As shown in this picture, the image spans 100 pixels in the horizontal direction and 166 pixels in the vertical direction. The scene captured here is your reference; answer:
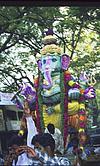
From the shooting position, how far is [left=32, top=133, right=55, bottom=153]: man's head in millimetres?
4066

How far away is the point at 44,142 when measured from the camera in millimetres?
4078

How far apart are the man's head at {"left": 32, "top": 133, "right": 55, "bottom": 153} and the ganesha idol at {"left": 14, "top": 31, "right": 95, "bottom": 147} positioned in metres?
0.07

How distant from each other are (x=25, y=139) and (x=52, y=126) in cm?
30

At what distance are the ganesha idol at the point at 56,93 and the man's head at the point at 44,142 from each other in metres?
0.07

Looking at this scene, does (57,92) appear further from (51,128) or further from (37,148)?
(37,148)

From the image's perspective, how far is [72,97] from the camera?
4.14 m

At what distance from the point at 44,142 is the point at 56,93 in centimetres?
51

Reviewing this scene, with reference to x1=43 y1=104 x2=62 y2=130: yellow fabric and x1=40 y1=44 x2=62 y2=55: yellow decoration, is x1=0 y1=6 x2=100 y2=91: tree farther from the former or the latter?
x1=43 y1=104 x2=62 y2=130: yellow fabric

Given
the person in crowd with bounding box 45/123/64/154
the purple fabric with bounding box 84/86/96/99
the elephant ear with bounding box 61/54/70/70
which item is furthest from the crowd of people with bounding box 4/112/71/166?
the elephant ear with bounding box 61/54/70/70

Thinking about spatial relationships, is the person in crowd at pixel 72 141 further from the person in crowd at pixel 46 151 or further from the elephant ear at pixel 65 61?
the elephant ear at pixel 65 61

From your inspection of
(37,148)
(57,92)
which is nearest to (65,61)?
(57,92)

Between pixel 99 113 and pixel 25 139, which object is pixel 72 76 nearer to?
pixel 99 113

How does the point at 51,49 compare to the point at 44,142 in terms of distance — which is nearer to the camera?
the point at 44,142

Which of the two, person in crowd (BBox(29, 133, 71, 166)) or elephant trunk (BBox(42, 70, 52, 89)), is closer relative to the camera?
person in crowd (BBox(29, 133, 71, 166))
